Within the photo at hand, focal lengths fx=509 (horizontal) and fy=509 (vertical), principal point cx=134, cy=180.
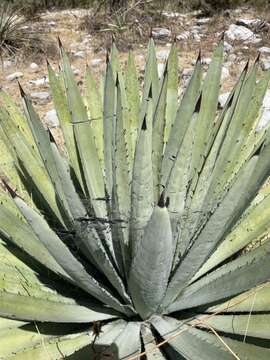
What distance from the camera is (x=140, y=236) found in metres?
1.64

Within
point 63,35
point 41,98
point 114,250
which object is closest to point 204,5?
point 63,35

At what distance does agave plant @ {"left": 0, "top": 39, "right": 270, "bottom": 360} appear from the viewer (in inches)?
59.3

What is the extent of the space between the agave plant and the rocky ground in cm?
193

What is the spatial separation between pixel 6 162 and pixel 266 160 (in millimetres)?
1209

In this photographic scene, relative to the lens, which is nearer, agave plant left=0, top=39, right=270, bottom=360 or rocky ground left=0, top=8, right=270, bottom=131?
agave plant left=0, top=39, right=270, bottom=360

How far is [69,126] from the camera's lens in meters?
2.17

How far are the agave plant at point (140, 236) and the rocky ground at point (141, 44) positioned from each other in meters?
1.93

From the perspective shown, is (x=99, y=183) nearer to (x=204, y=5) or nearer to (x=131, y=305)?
(x=131, y=305)

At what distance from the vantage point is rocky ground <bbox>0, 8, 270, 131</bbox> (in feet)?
15.3

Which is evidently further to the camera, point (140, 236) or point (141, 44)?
point (141, 44)

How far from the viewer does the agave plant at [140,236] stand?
59.3 inches

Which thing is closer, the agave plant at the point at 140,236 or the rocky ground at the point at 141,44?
the agave plant at the point at 140,236

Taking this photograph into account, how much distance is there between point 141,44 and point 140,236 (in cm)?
429

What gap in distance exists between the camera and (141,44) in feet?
18.4
